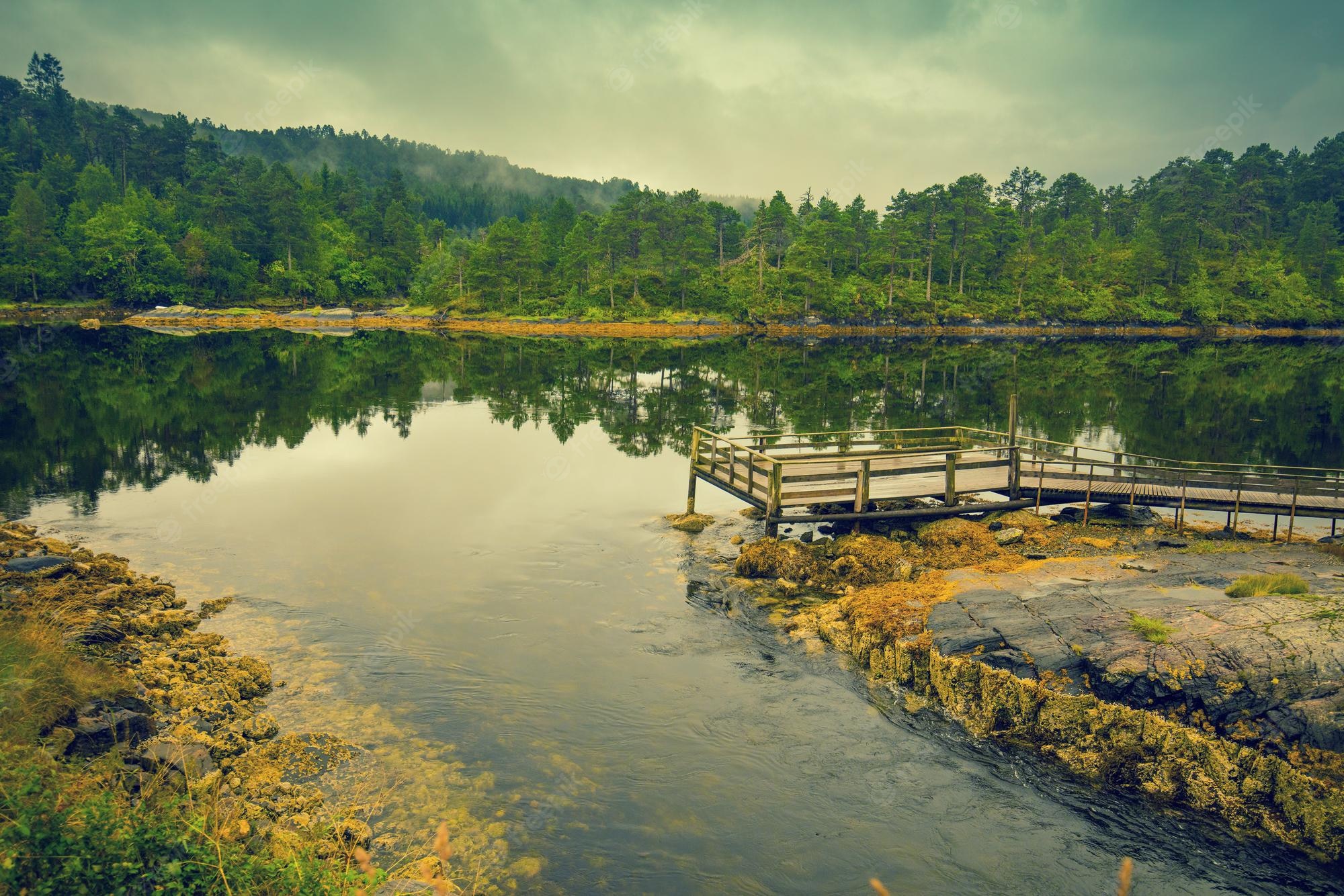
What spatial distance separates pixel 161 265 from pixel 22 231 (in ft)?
54.7

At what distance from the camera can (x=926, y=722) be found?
15.0 metres

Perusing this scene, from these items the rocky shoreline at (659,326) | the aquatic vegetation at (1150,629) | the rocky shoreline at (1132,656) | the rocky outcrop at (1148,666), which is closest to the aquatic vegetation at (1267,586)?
the rocky shoreline at (1132,656)

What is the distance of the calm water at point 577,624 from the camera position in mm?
11734

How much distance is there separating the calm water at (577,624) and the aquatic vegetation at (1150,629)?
3245 mm

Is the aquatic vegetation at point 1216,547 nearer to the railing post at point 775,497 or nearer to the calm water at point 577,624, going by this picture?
the railing post at point 775,497

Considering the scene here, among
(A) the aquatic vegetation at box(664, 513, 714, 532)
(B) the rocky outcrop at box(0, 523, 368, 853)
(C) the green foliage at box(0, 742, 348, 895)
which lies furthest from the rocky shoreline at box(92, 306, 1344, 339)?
(C) the green foliage at box(0, 742, 348, 895)

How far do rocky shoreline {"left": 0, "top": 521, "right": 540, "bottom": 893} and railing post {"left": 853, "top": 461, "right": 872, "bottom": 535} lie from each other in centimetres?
1496

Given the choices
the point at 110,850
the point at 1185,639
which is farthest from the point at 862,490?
the point at 110,850

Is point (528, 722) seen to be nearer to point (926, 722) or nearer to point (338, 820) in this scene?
point (338, 820)

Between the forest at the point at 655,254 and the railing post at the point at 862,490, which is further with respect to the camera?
the forest at the point at 655,254

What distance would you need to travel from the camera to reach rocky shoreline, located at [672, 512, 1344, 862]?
12.3 meters

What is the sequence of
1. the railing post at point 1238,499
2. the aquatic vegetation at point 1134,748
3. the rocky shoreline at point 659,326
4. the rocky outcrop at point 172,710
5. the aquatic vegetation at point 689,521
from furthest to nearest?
the rocky shoreline at point 659,326 → the aquatic vegetation at point 689,521 → the railing post at point 1238,499 → the aquatic vegetation at point 1134,748 → the rocky outcrop at point 172,710

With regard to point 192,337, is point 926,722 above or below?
below

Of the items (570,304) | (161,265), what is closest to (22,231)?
(161,265)
